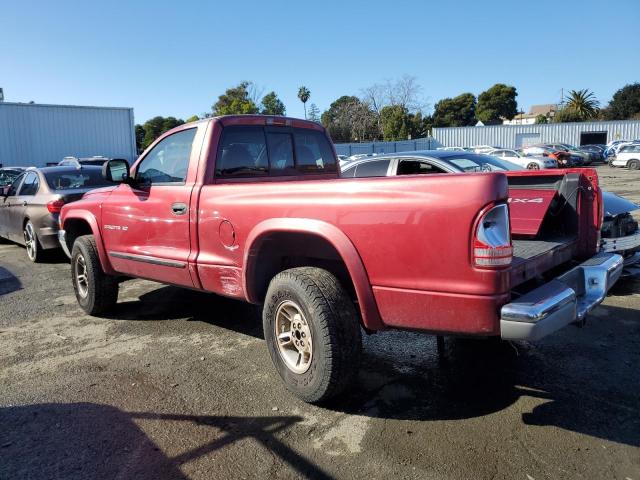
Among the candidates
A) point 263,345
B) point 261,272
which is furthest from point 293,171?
point 263,345

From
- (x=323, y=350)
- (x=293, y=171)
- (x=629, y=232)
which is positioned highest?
(x=293, y=171)

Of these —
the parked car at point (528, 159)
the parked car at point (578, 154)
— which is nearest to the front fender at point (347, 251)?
the parked car at point (528, 159)

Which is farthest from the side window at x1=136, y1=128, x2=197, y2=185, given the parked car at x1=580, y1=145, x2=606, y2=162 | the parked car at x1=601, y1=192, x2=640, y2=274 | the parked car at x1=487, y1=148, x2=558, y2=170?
the parked car at x1=580, y1=145, x2=606, y2=162

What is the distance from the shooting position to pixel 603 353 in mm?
4207

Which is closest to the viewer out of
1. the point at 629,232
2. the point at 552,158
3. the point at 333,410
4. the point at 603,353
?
the point at 333,410

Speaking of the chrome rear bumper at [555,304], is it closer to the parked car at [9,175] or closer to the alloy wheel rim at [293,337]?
the alloy wheel rim at [293,337]

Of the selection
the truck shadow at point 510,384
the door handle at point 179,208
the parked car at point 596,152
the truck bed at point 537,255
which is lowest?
the truck shadow at point 510,384

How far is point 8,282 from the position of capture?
730 centimetres

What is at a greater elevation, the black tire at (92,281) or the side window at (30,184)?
the side window at (30,184)

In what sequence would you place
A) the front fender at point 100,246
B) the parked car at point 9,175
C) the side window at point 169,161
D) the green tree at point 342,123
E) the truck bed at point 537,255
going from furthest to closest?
1. the green tree at point 342,123
2. the parked car at point 9,175
3. the front fender at point 100,246
4. the side window at point 169,161
5. the truck bed at point 537,255

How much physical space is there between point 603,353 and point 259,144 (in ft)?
11.2

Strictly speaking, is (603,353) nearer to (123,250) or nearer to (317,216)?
(317,216)

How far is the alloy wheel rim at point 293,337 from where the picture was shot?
133 inches

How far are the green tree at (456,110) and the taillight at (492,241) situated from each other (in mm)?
79263
